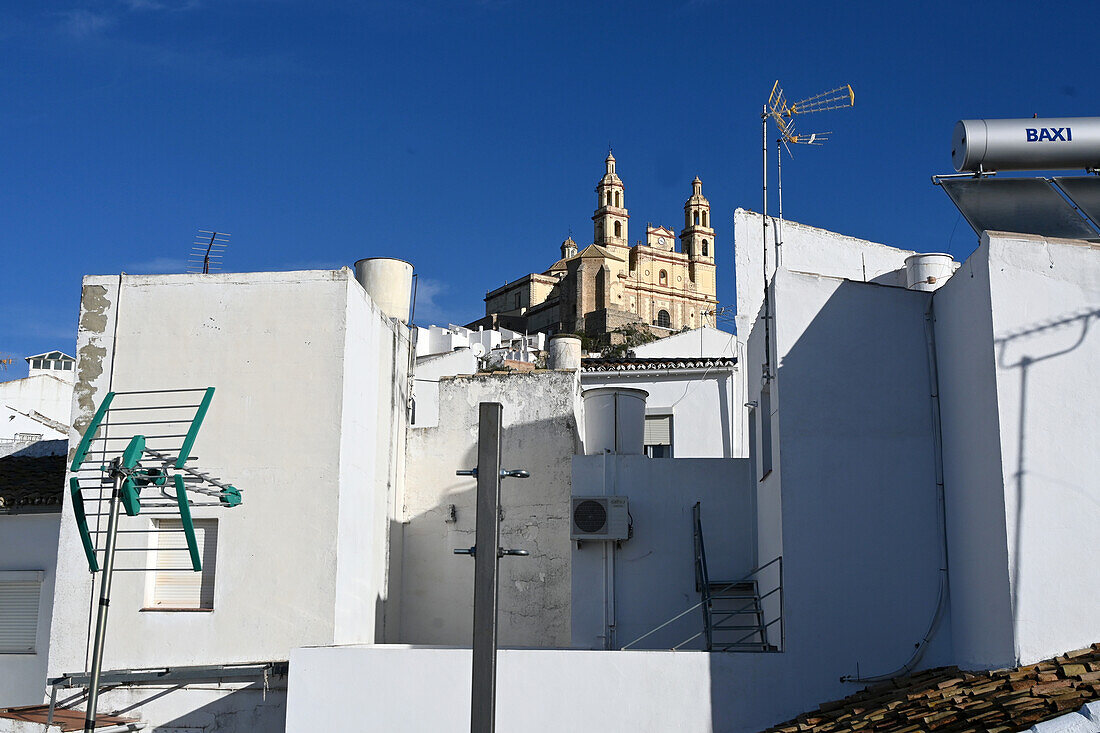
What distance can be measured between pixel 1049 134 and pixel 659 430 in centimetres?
1157

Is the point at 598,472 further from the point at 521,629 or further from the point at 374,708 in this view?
the point at 374,708

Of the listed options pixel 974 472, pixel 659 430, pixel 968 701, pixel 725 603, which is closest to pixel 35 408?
pixel 659 430

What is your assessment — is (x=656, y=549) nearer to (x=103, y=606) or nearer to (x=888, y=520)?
(x=888, y=520)

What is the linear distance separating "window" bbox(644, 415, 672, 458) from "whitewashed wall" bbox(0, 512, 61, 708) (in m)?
12.4

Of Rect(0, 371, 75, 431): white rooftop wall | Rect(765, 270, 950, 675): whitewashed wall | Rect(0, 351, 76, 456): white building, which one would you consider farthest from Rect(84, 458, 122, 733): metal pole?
Rect(0, 371, 75, 431): white rooftop wall

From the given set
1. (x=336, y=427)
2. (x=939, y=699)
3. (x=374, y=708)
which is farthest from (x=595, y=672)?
(x=336, y=427)

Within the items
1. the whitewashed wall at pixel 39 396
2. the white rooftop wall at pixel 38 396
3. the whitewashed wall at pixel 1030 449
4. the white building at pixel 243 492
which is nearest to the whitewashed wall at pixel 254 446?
the white building at pixel 243 492

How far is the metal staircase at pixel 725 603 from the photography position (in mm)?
17891

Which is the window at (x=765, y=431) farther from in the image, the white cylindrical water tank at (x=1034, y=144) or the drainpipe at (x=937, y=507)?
the white cylindrical water tank at (x=1034, y=144)

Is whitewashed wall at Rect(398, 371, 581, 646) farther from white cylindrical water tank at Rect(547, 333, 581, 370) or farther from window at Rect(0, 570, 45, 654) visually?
window at Rect(0, 570, 45, 654)

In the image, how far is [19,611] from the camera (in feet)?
67.6

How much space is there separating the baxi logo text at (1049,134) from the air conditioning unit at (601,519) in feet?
27.6

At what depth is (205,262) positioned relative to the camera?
20.8 m

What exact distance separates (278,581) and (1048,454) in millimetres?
11363
